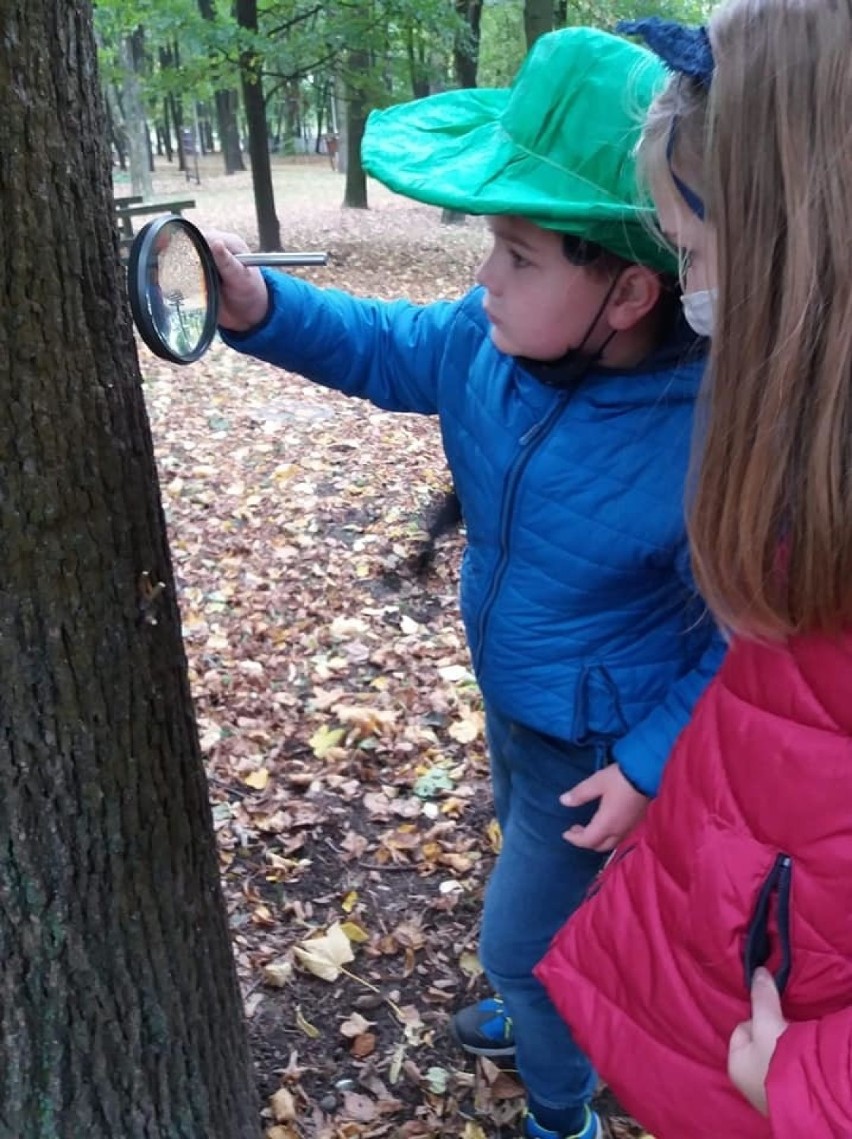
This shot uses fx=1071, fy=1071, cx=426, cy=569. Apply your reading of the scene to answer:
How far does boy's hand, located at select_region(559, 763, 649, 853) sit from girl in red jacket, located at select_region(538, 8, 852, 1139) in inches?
7.5

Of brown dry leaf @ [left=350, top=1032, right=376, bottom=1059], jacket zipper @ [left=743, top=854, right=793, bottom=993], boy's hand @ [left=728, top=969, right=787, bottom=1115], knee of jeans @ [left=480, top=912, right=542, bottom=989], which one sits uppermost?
jacket zipper @ [left=743, top=854, right=793, bottom=993]

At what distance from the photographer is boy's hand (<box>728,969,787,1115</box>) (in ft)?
4.28

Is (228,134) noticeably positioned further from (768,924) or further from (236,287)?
(768,924)

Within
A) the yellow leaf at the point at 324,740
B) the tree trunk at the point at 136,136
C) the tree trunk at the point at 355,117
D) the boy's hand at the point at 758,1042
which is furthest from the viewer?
the tree trunk at the point at 136,136

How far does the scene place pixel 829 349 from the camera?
43.4 inches

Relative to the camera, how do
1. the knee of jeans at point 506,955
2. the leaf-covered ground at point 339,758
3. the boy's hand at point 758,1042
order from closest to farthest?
the boy's hand at point 758,1042
the knee of jeans at point 506,955
the leaf-covered ground at point 339,758

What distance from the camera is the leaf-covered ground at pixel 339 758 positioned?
2467 mm

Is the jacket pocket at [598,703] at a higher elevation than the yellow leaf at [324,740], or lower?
higher

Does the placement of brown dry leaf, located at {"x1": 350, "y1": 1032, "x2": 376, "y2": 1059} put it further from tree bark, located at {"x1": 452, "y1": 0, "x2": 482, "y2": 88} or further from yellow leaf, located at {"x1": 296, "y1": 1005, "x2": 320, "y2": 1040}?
tree bark, located at {"x1": 452, "y1": 0, "x2": 482, "y2": 88}

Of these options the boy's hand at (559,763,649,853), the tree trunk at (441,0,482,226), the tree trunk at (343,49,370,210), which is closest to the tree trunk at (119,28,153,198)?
the tree trunk at (343,49,370,210)

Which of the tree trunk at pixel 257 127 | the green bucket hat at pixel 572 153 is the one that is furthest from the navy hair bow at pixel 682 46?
the tree trunk at pixel 257 127

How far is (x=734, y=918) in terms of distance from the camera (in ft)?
4.37

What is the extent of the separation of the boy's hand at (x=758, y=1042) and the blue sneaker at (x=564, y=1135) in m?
0.97

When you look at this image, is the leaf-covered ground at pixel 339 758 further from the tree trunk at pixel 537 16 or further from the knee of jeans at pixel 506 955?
the tree trunk at pixel 537 16
